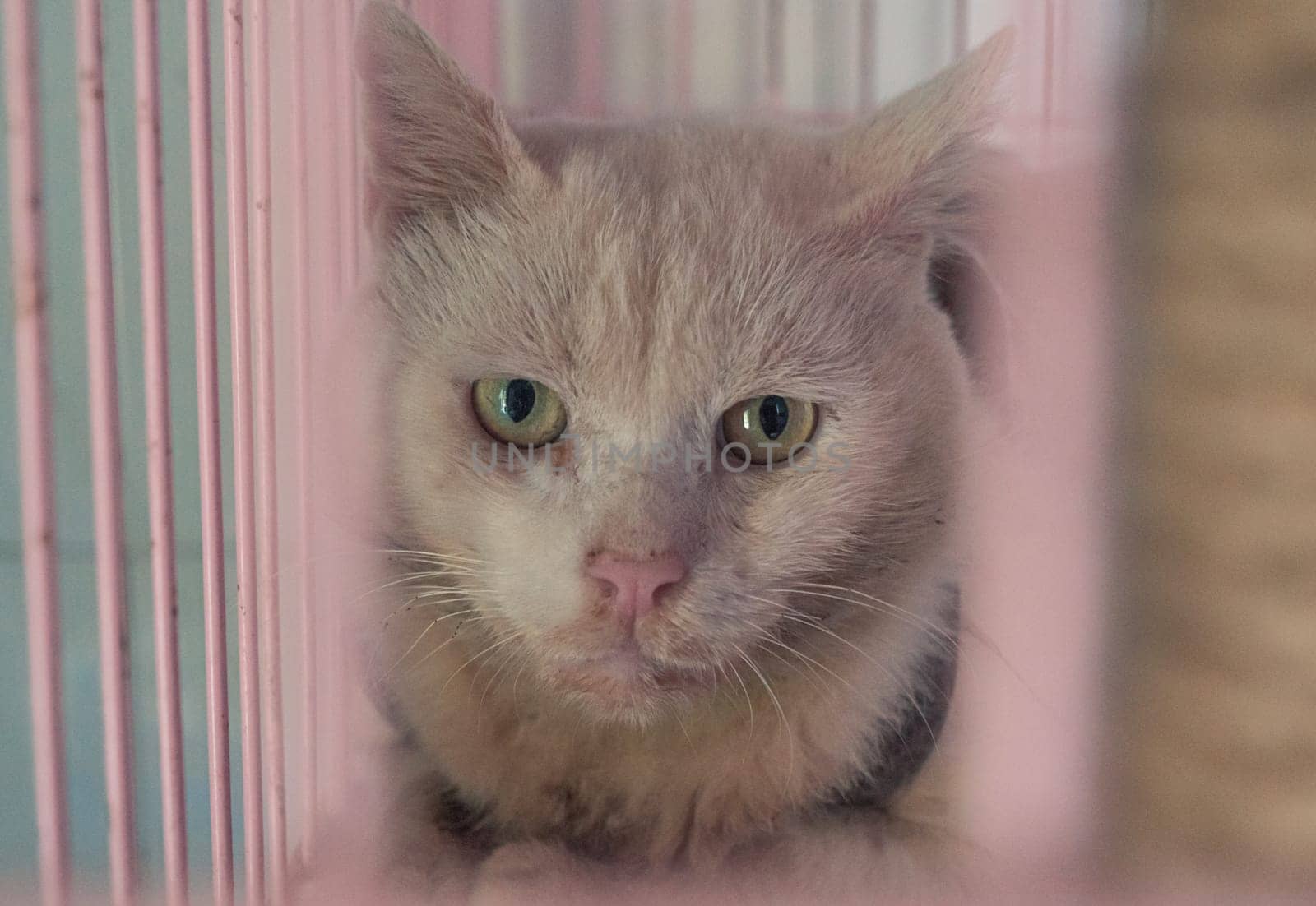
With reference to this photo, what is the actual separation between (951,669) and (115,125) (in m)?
0.88

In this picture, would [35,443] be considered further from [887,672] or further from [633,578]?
[887,672]

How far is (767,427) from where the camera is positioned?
76 centimetres

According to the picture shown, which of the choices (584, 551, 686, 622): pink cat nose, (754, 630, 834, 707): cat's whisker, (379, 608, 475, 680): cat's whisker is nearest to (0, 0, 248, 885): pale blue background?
(379, 608, 475, 680): cat's whisker

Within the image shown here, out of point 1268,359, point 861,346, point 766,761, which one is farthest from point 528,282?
point 1268,359

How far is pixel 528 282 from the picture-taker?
0.76m

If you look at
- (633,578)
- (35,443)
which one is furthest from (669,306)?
(35,443)

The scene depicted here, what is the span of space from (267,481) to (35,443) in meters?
0.20

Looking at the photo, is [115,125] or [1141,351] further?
[1141,351]

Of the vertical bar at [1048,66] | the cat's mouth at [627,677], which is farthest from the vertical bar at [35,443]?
the vertical bar at [1048,66]

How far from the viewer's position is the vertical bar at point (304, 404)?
31.8 inches

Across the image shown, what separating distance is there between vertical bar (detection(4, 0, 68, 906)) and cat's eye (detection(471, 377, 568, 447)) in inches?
15.3

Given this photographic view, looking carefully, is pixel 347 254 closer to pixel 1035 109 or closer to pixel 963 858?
pixel 1035 109

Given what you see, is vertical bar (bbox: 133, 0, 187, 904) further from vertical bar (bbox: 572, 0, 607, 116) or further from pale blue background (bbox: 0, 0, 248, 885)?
vertical bar (bbox: 572, 0, 607, 116)

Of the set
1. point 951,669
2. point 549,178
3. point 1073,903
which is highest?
point 549,178
